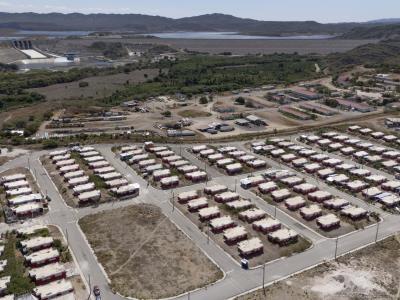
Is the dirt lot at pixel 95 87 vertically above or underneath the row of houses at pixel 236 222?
underneath

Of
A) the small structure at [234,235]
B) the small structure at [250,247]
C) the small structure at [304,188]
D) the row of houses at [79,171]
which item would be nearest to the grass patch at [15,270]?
the row of houses at [79,171]

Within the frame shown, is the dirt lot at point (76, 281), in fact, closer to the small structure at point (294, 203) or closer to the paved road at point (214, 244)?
the paved road at point (214, 244)

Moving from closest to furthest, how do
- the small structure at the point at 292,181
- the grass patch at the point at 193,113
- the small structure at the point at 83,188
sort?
the small structure at the point at 83,188, the small structure at the point at 292,181, the grass patch at the point at 193,113

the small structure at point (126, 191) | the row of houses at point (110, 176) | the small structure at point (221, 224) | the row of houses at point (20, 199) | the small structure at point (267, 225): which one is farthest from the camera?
the row of houses at point (110, 176)

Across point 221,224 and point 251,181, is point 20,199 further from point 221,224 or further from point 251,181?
point 251,181

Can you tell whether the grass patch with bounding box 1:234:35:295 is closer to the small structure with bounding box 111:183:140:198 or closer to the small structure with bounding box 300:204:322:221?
the small structure with bounding box 111:183:140:198

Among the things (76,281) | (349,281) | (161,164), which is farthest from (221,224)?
(161,164)

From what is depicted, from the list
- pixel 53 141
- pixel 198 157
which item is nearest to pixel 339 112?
pixel 198 157

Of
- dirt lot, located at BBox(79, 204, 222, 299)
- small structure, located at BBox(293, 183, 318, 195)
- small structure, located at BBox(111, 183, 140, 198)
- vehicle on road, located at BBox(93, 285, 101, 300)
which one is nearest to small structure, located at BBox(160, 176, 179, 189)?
small structure, located at BBox(111, 183, 140, 198)
